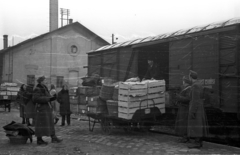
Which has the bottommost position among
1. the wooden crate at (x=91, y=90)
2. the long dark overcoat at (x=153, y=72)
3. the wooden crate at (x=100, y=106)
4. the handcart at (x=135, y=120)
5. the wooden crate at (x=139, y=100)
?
the handcart at (x=135, y=120)

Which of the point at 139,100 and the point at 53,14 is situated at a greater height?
the point at 53,14

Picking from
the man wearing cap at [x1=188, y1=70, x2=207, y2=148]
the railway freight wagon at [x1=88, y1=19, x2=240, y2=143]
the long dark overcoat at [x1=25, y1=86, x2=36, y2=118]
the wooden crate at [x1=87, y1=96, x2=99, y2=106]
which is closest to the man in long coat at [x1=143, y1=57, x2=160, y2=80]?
the railway freight wagon at [x1=88, y1=19, x2=240, y2=143]

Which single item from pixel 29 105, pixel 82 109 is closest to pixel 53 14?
pixel 29 105

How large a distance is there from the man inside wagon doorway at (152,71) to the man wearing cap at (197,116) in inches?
132

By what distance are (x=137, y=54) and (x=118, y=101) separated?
143 inches

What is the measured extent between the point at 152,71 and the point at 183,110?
3.04 m

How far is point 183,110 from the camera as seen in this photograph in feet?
25.8

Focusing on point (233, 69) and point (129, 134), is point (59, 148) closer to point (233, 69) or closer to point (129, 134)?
point (129, 134)

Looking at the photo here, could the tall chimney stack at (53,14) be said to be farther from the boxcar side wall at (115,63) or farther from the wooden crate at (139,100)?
the wooden crate at (139,100)

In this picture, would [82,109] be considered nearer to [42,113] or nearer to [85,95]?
[85,95]

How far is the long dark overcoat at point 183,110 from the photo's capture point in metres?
7.64

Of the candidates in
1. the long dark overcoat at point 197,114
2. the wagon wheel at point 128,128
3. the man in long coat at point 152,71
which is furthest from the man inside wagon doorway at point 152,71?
the long dark overcoat at point 197,114

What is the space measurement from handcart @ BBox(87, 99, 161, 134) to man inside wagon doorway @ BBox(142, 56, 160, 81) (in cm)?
188

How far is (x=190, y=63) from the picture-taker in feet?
29.3
